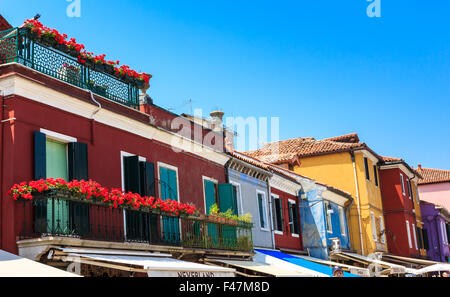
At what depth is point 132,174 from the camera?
15.3 m

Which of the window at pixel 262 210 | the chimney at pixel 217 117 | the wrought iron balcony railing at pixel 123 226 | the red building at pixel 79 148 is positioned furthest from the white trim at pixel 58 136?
the chimney at pixel 217 117

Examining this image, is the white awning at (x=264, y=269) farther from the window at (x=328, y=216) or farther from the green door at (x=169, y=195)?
the window at (x=328, y=216)

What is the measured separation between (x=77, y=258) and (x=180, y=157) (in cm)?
698

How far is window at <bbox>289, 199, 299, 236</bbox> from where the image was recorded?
26.5m

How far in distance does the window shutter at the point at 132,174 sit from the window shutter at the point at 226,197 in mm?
5209

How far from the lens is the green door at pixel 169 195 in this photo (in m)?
16.2

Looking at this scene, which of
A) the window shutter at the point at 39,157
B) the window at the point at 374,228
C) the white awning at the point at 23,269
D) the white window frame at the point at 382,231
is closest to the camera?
the white awning at the point at 23,269

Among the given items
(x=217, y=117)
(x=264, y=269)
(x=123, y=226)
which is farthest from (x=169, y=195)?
(x=217, y=117)

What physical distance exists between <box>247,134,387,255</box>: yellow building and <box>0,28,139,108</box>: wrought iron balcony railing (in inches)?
720

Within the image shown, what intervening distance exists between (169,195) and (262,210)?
7.09 m

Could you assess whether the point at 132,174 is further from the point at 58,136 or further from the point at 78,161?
the point at 58,136
